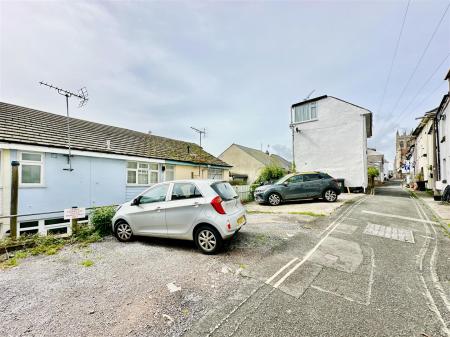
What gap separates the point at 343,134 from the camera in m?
19.0

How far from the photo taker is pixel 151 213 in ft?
18.6

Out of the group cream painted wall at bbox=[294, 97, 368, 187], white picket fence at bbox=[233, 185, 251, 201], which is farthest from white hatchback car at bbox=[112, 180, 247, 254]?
cream painted wall at bbox=[294, 97, 368, 187]

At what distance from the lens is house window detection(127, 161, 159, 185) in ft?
42.8

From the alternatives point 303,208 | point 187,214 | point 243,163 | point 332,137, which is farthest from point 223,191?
point 243,163

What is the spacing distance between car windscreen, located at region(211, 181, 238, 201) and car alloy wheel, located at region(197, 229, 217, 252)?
33.8 inches

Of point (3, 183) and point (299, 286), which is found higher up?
point (3, 183)

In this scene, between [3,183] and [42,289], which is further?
[3,183]

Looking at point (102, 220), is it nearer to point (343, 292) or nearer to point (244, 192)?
point (343, 292)

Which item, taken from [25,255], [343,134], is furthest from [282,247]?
[343,134]

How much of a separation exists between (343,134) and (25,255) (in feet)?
69.9

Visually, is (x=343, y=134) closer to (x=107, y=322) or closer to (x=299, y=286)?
(x=299, y=286)

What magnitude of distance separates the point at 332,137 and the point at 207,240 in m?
18.4

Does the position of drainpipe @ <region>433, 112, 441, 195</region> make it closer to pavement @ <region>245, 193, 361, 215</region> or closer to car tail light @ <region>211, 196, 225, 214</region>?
pavement @ <region>245, 193, 361, 215</region>

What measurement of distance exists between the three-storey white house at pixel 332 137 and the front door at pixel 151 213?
17.8m
